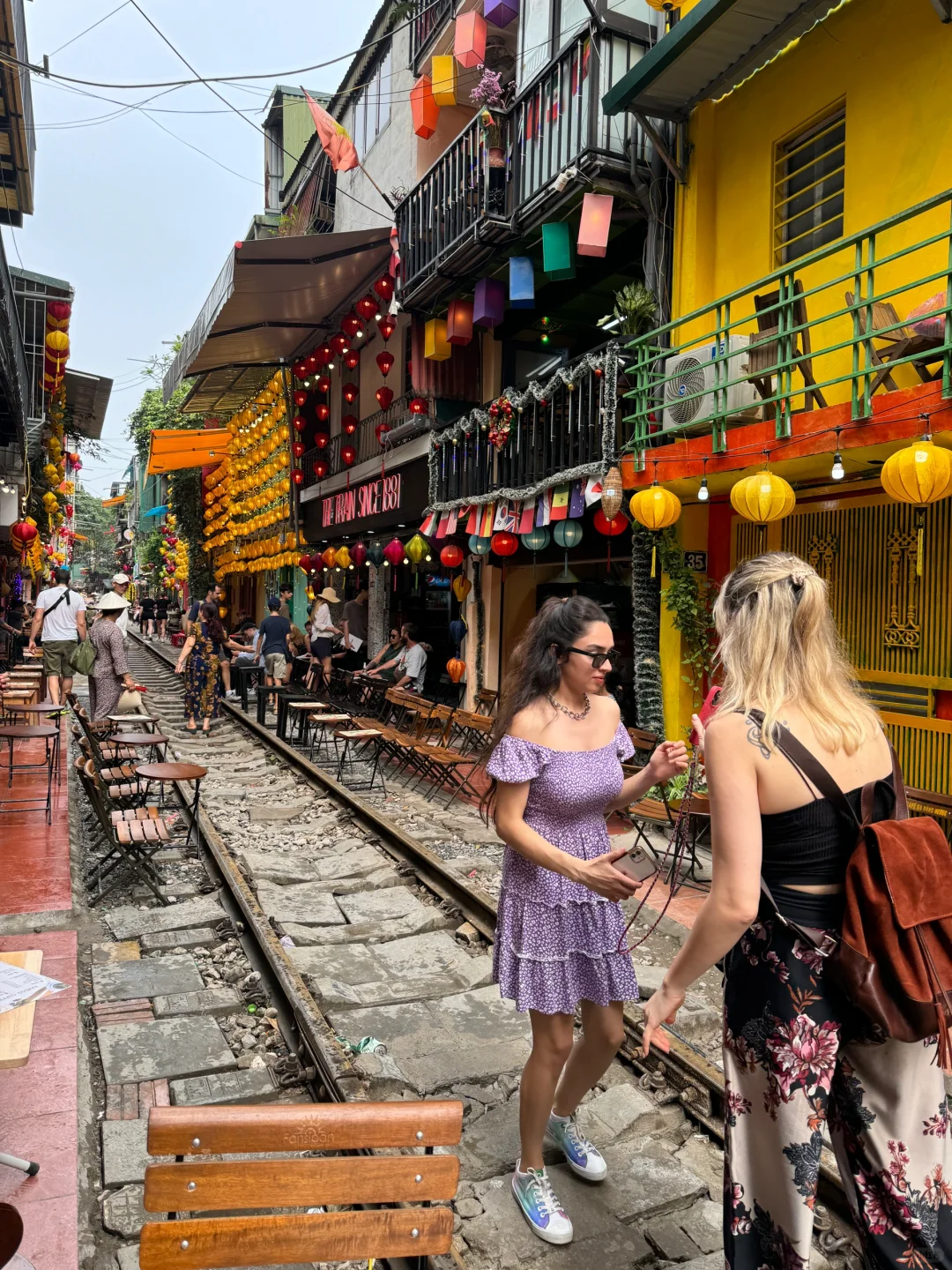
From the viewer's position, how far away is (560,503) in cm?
995

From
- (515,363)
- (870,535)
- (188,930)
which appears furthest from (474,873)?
(515,363)

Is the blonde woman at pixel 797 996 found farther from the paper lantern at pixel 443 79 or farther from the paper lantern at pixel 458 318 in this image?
the paper lantern at pixel 443 79

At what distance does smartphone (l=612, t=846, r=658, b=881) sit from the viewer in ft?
8.71

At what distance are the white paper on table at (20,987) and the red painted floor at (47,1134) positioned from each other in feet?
1.04

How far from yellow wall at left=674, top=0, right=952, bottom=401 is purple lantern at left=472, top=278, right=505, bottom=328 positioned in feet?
12.1

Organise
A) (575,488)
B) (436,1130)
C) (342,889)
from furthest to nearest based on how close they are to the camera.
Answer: (575,488)
(342,889)
(436,1130)

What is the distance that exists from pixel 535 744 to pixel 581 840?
37cm

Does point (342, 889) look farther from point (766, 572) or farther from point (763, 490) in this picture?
point (766, 572)

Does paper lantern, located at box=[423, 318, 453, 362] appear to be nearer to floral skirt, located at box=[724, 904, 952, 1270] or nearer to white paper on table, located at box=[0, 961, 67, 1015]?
white paper on table, located at box=[0, 961, 67, 1015]

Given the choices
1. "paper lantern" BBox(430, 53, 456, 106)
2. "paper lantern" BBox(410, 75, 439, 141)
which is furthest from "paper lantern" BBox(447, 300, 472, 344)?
"paper lantern" BBox(430, 53, 456, 106)

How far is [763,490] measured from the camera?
6434 mm

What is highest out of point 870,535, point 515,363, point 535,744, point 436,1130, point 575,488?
point 515,363

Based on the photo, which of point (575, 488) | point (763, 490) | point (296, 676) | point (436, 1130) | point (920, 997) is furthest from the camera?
point (296, 676)

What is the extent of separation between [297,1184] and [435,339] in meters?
13.4
